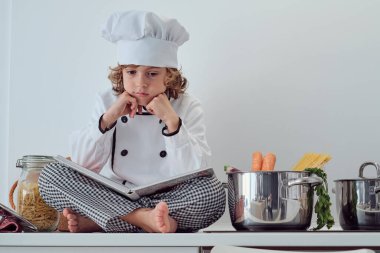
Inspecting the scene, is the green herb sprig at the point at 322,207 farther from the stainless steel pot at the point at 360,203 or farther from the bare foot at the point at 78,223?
the bare foot at the point at 78,223

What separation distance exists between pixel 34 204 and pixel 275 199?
0.55 metres

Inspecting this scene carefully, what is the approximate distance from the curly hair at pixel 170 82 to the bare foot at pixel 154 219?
35cm

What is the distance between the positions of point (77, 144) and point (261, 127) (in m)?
0.51

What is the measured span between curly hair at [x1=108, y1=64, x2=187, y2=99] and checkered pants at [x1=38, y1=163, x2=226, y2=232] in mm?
292

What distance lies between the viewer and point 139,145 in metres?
1.62

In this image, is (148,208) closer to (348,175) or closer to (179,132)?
(179,132)

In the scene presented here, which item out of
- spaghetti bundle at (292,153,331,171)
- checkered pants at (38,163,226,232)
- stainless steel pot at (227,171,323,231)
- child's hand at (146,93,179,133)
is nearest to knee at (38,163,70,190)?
checkered pants at (38,163,226,232)

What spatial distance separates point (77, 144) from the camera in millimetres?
1553

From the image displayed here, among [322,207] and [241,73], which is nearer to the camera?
[322,207]

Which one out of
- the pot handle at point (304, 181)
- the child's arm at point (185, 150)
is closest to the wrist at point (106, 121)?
the child's arm at point (185, 150)

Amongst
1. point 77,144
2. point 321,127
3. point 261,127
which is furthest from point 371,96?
point 77,144

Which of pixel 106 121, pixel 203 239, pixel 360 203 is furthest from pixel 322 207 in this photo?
pixel 106 121

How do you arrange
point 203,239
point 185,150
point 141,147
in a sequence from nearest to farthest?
point 203,239 → point 185,150 → point 141,147

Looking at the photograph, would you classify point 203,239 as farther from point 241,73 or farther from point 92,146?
point 241,73
